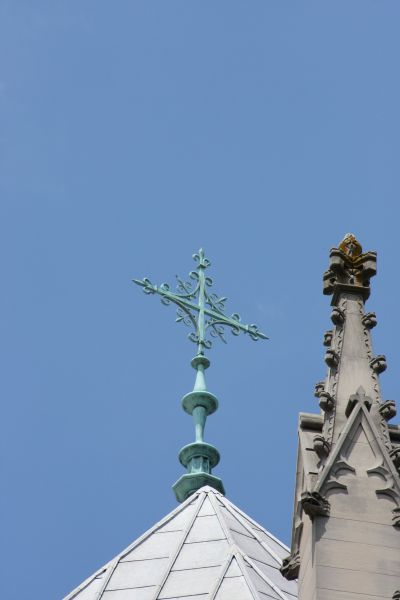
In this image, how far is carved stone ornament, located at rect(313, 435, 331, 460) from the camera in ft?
65.5

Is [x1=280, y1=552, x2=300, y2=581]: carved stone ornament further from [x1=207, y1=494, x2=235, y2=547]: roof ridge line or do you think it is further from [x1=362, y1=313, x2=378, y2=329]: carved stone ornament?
[x1=207, y1=494, x2=235, y2=547]: roof ridge line

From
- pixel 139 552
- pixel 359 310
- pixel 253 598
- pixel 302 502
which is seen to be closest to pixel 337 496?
pixel 302 502

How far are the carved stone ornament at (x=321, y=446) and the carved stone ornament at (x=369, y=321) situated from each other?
7.44 feet

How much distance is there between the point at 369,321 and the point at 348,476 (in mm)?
2892

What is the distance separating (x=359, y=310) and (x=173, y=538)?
9243mm

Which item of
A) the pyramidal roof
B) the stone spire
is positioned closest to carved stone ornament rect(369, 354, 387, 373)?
the stone spire

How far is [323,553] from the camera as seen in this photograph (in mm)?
18562

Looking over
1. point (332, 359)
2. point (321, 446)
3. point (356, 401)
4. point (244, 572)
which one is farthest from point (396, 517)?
point (244, 572)

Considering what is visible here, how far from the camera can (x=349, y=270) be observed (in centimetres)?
2280

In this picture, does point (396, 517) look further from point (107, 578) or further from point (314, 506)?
point (107, 578)

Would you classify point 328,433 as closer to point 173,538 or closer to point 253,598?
point 253,598

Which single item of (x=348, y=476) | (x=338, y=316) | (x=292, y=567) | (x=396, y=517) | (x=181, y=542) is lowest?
(x=292, y=567)

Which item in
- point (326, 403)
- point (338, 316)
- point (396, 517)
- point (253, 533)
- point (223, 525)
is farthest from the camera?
point (253, 533)

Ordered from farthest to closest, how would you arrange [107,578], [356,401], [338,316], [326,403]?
[107,578] → [338,316] → [326,403] → [356,401]
